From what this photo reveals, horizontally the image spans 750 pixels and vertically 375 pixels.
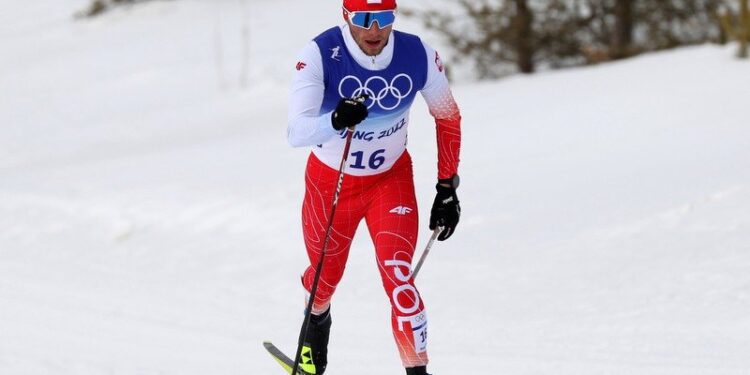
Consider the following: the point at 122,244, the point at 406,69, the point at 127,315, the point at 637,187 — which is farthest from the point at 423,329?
the point at 122,244

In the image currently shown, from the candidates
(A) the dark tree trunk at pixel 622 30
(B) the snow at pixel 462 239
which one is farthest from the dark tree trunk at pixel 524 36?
(A) the dark tree trunk at pixel 622 30

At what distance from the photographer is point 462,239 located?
9172 mm

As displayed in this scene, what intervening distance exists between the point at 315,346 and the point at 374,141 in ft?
3.66

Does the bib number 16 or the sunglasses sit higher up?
the sunglasses

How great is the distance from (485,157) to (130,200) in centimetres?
359

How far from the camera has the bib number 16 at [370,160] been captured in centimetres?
496

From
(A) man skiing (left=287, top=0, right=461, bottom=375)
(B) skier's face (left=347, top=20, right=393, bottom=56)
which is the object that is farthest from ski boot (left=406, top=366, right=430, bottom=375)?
(B) skier's face (left=347, top=20, right=393, bottom=56)

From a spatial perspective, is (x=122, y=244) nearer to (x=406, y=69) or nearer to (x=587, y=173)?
(x=587, y=173)

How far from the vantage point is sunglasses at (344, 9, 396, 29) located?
4.56m

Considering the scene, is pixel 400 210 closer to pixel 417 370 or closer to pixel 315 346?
pixel 417 370

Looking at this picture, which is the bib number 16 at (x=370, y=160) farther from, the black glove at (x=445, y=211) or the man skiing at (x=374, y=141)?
the black glove at (x=445, y=211)

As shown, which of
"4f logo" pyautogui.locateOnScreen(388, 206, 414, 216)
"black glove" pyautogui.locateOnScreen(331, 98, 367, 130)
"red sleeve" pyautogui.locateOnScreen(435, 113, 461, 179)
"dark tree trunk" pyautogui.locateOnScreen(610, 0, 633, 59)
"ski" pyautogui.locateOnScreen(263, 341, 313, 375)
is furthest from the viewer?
"dark tree trunk" pyautogui.locateOnScreen(610, 0, 633, 59)

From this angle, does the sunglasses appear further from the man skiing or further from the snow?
the snow

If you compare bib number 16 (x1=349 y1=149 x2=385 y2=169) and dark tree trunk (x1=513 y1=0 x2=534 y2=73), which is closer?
bib number 16 (x1=349 y1=149 x2=385 y2=169)
